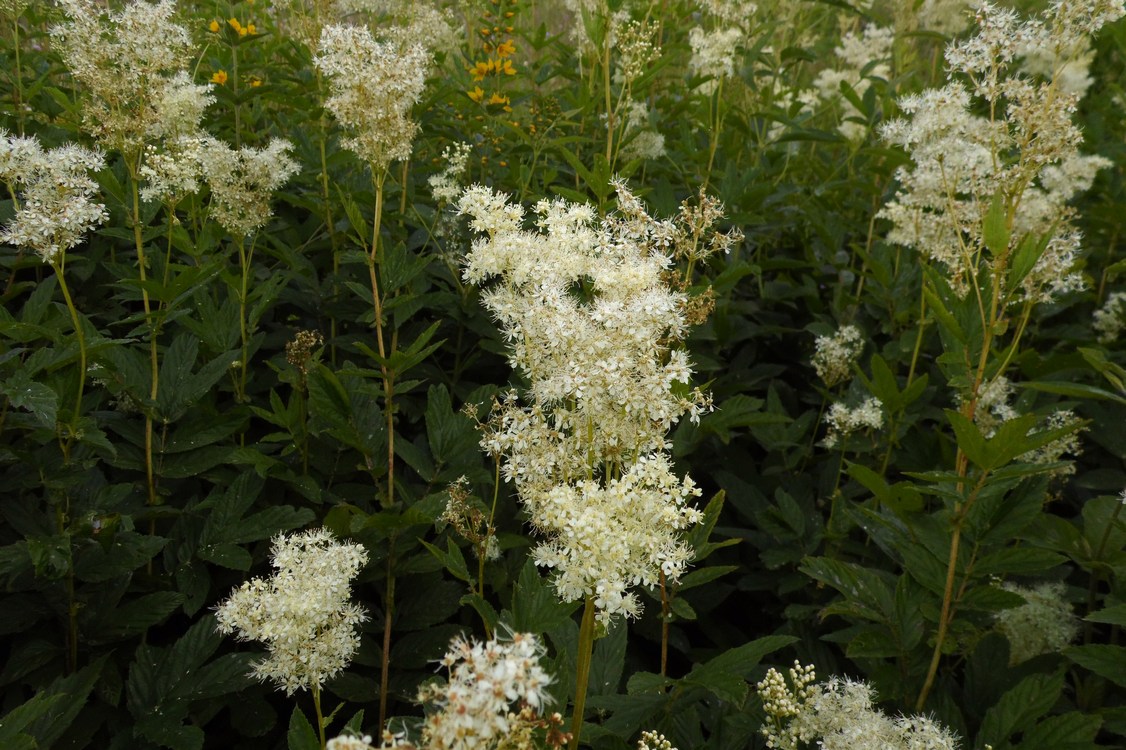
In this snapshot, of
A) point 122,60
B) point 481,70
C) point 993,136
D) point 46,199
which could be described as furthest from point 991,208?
point 481,70

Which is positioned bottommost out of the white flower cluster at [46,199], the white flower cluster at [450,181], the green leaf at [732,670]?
the green leaf at [732,670]

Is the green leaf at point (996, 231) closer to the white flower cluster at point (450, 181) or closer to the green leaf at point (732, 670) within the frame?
the green leaf at point (732, 670)

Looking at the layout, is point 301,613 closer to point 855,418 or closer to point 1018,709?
point 1018,709

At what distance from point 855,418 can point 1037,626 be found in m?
0.83

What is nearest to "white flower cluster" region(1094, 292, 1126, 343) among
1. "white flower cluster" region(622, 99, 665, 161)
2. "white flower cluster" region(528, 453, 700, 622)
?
"white flower cluster" region(622, 99, 665, 161)

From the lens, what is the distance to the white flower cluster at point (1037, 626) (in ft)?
7.95

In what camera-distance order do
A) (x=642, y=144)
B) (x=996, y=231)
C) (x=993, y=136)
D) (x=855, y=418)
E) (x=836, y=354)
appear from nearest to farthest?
(x=996, y=231), (x=993, y=136), (x=855, y=418), (x=836, y=354), (x=642, y=144)

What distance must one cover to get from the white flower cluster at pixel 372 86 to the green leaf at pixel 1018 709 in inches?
83.6

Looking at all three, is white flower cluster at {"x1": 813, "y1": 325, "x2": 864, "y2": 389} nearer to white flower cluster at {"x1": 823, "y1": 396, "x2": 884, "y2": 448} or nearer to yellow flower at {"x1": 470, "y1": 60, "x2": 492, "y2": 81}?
white flower cluster at {"x1": 823, "y1": 396, "x2": 884, "y2": 448}

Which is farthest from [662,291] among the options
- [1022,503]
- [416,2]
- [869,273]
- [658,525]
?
[416,2]

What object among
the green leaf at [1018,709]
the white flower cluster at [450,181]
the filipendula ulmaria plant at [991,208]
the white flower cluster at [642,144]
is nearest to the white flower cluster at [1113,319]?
the filipendula ulmaria plant at [991,208]

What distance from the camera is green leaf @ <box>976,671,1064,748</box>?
1.91 metres

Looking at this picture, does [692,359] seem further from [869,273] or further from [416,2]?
[416,2]

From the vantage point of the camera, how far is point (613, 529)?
4.71 ft
